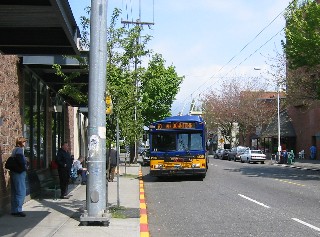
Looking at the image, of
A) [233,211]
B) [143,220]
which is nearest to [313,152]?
[233,211]

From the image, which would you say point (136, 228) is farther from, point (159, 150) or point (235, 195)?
point (159, 150)

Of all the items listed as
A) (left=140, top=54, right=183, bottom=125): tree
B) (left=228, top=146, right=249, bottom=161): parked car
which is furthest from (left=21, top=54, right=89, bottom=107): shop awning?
(left=228, top=146, right=249, bottom=161): parked car

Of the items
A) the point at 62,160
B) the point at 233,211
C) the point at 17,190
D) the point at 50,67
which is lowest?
the point at 233,211

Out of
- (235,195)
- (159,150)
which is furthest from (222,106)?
(235,195)

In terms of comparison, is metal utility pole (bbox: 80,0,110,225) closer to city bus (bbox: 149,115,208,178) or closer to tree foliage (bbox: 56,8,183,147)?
tree foliage (bbox: 56,8,183,147)

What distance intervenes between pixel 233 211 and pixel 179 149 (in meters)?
9.50

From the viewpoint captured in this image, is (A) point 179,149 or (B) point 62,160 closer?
(B) point 62,160

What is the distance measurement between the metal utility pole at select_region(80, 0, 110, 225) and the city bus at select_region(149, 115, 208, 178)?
38.8ft

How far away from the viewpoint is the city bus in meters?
21.4

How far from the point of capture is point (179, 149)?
2161cm

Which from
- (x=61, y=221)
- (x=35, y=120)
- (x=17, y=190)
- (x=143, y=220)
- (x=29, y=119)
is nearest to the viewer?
(x=61, y=221)

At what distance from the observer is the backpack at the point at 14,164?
33.4ft

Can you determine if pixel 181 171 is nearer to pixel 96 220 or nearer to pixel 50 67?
pixel 50 67

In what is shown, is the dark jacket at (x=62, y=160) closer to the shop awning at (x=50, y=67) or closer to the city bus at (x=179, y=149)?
the shop awning at (x=50, y=67)
